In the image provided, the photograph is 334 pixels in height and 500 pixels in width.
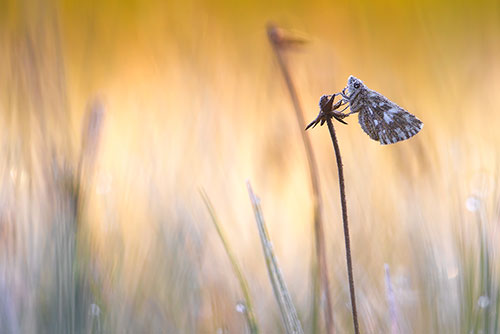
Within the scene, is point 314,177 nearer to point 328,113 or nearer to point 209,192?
point 328,113

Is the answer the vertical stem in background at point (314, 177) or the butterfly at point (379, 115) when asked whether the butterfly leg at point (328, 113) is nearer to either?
the butterfly at point (379, 115)

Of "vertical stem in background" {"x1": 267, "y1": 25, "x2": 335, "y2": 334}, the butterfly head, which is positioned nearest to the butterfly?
the butterfly head

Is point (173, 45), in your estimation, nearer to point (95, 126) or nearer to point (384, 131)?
point (95, 126)

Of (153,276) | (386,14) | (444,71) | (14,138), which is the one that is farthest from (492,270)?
(386,14)

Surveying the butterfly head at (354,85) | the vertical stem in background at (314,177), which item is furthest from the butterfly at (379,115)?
the vertical stem in background at (314,177)

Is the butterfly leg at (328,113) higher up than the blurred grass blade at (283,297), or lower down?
higher up

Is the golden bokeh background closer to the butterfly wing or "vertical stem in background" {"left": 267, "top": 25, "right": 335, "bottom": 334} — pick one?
"vertical stem in background" {"left": 267, "top": 25, "right": 335, "bottom": 334}

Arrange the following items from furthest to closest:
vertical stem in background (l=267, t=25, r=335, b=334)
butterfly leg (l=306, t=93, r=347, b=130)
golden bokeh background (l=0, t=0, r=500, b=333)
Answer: golden bokeh background (l=0, t=0, r=500, b=333)
vertical stem in background (l=267, t=25, r=335, b=334)
butterfly leg (l=306, t=93, r=347, b=130)
